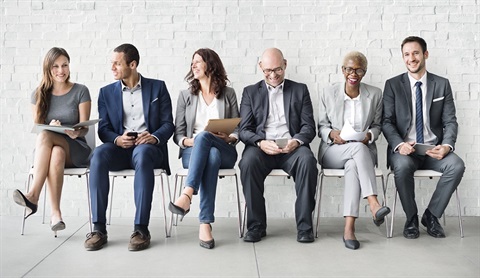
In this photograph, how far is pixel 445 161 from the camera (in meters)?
4.23

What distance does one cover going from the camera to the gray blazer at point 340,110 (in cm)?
441

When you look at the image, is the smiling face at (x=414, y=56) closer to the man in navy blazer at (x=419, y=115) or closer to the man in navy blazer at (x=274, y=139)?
the man in navy blazer at (x=419, y=115)

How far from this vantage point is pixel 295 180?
4105 mm

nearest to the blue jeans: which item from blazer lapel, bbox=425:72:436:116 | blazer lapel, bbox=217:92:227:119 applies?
blazer lapel, bbox=217:92:227:119

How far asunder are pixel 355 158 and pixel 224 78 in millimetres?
1136

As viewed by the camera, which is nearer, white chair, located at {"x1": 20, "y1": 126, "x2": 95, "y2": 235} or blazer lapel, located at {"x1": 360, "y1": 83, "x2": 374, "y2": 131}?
white chair, located at {"x1": 20, "y1": 126, "x2": 95, "y2": 235}

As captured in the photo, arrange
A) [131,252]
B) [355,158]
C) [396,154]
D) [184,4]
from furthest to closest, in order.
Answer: [184,4] → [396,154] → [355,158] → [131,252]

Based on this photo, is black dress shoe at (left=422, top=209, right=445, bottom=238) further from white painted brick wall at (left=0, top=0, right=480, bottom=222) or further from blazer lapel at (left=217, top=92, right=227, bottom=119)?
blazer lapel at (left=217, top=92, right=227, bottom=119)

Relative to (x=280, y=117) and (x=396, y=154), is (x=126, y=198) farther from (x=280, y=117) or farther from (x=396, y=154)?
(x=396, y=154)

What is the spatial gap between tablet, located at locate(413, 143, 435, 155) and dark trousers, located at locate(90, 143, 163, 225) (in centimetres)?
189

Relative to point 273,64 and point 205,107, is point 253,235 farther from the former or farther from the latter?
point 273,64

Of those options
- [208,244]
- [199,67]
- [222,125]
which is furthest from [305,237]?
[199,67]

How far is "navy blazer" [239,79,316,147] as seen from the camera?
4.36 m

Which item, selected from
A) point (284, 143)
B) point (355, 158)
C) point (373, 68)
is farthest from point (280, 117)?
point (373, 68)
